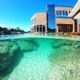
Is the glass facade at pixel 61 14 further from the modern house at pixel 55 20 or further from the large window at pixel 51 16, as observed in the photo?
the large window at pixel 51 16

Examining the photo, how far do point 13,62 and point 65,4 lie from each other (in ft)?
72.7

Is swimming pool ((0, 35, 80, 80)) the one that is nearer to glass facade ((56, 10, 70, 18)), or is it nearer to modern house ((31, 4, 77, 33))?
modern house ((31, 4, 77, 33))

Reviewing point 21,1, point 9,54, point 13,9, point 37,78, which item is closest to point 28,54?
point 9,54

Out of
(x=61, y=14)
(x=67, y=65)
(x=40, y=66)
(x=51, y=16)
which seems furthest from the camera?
(x=51, y=16)

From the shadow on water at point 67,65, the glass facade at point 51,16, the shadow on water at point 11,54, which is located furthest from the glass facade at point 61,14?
the shadow on water at point 67,65

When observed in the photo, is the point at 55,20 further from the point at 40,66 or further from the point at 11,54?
the point at 40,66

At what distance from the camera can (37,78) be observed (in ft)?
32.9

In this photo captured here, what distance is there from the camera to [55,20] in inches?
1208

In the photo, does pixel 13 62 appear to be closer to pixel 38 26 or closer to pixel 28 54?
pixel 28 54

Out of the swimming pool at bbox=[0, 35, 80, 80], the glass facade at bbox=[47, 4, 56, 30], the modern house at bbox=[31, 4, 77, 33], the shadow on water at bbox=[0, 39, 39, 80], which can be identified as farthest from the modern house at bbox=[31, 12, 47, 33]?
the swimming pool at bbox=[0, 35, 80, 80]

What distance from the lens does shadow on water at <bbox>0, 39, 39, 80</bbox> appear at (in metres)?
11.5

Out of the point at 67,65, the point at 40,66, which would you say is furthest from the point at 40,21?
the point at 67,65

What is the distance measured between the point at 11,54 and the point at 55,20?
1715cm

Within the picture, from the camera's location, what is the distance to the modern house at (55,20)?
30.2 metres
